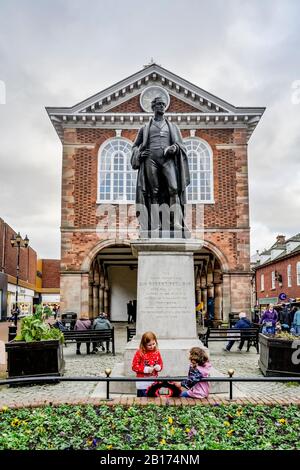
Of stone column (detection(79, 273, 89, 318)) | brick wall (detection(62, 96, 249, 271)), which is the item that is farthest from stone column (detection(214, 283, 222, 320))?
stone column (detection(79, 273, 89, 318))

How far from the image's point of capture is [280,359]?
873cm

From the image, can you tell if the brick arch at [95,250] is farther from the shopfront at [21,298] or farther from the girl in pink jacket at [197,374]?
the shopfront at [21,298]

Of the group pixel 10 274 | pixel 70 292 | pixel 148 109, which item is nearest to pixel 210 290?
pixel 70 292

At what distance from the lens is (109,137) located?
2364 cm

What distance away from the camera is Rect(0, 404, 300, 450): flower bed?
435 cm

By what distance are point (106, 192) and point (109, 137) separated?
2.87m

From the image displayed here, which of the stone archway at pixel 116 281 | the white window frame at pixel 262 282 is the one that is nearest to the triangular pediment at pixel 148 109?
the stone archway at pixel 116 281

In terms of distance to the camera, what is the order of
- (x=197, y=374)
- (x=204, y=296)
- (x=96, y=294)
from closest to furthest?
(x=197, y=374)
(x=96, y=294)
(x=204, y=296)

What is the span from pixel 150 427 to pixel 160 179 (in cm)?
416

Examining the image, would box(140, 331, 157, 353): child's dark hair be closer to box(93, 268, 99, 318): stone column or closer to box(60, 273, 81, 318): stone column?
box(60, 273, 81, 318): stone column

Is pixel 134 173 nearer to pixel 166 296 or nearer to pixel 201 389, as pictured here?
pixel 166 296

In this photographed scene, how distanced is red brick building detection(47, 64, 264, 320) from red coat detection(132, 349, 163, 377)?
53.9ft

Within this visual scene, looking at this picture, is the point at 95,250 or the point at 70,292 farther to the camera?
the point at 95,250

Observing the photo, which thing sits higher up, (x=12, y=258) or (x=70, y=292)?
(x=12, y=258)
